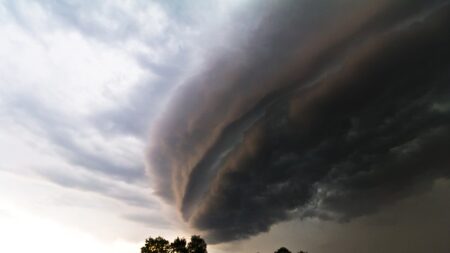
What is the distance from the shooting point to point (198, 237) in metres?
129

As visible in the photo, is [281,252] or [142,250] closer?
[142,250]

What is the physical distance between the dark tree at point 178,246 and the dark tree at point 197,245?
208cm

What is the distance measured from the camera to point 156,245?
12512 centimetres

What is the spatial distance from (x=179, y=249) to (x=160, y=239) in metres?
6.92

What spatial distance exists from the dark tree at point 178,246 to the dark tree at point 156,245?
5.29 ft

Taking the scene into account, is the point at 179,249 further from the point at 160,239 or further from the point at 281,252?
the point at 281,252

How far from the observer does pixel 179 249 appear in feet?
415

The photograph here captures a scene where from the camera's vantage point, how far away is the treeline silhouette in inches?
4904

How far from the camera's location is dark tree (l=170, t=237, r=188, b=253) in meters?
126

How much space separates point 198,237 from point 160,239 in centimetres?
1235

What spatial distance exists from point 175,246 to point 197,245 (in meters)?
7.06

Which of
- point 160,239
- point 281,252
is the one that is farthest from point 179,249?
point 281,252

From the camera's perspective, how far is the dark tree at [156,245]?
12400cm

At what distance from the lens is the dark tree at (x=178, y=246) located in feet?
413
